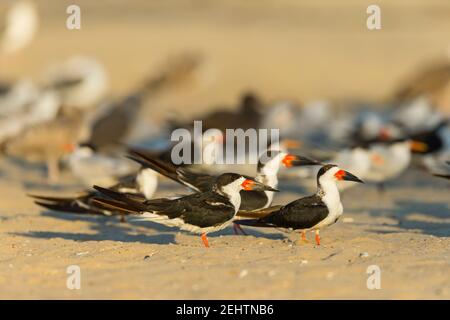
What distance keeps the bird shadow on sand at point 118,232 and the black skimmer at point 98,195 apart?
149 millimetres

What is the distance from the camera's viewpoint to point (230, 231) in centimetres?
731

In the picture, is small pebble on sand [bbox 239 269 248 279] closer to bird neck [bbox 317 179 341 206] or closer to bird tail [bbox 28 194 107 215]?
bird neck [bbox 317 179 341 206]

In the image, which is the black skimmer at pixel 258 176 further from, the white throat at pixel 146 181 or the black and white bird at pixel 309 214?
the black and white bird at pixel 309 214

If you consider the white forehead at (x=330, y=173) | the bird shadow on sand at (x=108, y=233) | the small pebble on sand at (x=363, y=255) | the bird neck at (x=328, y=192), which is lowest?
the small pebble on sand at (x=363, y=255)

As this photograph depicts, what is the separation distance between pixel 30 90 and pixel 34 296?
372 inches

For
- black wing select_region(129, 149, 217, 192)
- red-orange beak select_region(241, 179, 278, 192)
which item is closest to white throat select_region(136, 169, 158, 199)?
black wing select_region(129, 149, 217, 192)

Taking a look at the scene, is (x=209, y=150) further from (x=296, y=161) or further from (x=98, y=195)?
(x=98, y=195)

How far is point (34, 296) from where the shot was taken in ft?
17.4

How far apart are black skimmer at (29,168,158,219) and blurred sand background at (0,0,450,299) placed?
0.18 metres

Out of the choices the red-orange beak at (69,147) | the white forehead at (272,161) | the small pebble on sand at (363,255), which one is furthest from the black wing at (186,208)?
the red-orange beak at (69,147)

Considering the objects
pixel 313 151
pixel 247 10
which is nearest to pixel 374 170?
pixel 313 151

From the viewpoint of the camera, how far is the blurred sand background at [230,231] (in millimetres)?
5414
